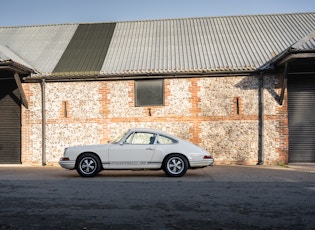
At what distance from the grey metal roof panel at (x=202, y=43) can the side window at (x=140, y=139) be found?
4833 mm

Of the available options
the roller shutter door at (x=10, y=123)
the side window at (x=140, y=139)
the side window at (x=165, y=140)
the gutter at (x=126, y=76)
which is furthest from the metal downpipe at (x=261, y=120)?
the roller shutter door at (x=10, y=123)

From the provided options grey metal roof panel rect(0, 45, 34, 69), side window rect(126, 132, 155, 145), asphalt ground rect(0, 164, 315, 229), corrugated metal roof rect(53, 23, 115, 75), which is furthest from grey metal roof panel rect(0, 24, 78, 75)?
asphalt ground rect(0, 164, 315, 229)

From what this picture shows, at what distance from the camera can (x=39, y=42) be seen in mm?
18797

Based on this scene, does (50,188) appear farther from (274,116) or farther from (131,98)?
(274,116)

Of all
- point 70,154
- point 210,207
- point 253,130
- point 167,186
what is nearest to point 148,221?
point 210,207

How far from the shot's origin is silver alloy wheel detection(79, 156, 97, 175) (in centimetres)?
1062

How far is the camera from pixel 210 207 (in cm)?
602

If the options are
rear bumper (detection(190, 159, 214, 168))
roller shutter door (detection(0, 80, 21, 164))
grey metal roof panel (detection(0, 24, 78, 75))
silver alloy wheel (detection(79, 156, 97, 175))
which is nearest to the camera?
rear bumper (detection(190, 159, 214, 168))

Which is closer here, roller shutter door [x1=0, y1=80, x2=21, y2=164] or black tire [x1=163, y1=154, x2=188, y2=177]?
black tire [x1=163, y1=154, x2=188, y2=177]

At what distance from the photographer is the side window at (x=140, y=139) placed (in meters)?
10.7

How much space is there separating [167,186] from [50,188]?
2.63m

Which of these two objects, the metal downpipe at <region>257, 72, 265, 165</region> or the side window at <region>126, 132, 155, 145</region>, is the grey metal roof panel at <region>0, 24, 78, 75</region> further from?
the metal downpipe at <region>257, 72, 265, 165</region>

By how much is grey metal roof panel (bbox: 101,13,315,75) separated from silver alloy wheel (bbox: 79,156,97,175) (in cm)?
540

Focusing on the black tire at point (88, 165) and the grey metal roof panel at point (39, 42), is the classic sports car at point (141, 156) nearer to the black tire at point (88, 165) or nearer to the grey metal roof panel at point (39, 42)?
the black tire at point (88, 165)
